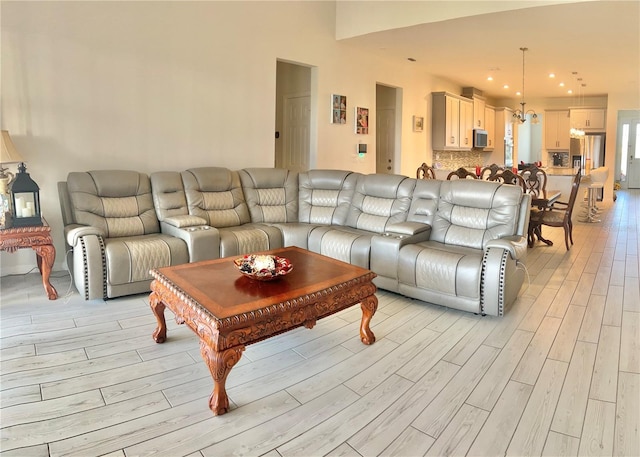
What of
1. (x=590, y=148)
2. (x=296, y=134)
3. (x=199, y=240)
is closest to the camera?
(x=199, y=240)

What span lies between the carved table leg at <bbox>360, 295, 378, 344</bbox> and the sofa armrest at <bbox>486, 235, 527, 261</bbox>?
44.3 inches

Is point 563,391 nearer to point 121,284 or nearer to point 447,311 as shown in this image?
point 447,311

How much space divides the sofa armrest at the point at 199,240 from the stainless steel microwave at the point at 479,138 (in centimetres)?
838

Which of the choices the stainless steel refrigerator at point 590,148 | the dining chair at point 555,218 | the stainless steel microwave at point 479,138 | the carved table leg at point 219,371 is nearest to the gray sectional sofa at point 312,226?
the carved table leg at point 219,371

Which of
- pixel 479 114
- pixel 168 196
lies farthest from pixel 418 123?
pixel 168 196

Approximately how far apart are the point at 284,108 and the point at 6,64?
4.31 meters

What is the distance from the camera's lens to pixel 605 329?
3.17 m

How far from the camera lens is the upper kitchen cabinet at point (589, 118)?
11.9 meters

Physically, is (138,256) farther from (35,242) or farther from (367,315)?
(367,315)

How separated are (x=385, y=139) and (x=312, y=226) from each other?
4656 mm

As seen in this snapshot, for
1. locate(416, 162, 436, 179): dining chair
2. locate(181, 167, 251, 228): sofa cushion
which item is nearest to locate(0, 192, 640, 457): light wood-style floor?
locate(181, 167, 251, 228): sofa cushion

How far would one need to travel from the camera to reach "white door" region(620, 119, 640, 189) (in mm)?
12367

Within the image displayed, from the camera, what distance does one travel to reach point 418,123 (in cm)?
902

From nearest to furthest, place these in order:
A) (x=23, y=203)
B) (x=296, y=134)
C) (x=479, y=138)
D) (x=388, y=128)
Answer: (x=23, y=203)
(x=296, y=134)
(x=388, y=128)
(x=479, y=138)
